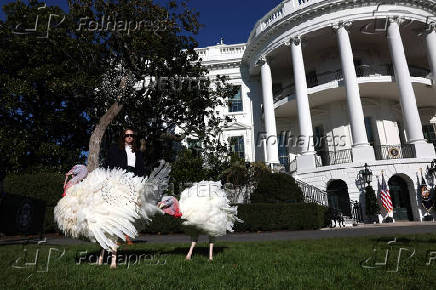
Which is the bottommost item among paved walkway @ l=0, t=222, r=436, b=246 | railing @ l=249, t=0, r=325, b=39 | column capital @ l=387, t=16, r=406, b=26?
paved walkway @ l=0, t=222, r=436, b=246

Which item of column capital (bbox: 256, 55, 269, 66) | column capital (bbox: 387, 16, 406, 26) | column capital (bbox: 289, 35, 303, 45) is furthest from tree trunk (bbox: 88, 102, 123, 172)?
column capital (bbox: 387, 16, 406, 26)

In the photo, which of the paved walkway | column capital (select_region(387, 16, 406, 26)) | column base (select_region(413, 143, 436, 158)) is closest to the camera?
the paved walkway

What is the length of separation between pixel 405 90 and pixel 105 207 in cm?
1992

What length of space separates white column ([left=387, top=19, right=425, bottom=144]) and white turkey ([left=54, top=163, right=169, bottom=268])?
61.1 ft

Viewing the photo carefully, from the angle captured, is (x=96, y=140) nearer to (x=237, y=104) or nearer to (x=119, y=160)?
(x=119, y=160)

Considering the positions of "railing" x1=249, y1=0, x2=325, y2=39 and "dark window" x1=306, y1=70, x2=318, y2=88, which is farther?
"dark window" x1=306, y1=70, x2=318, y2=88

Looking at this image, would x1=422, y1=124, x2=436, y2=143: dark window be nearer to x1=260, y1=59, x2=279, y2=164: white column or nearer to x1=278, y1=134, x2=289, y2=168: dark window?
x1=278, y1=134, x2=289, y2=168: dark window

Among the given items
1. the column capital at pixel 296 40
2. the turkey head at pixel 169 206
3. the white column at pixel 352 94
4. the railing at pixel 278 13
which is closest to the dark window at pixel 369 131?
the white column at pixel 352 94

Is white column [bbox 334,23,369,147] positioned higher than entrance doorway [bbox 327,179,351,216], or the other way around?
white column [bbox 334,23,369,147]

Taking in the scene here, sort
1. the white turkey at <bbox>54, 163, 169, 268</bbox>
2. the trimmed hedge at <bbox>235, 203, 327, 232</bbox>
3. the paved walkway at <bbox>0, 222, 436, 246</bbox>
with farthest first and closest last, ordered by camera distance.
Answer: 1. the trimmed hedge at <bbox>235, 203, 327, 232</bbox>
2. the paved walkway at <bbox>0, 222, 436, 246</bbox>
3. the white turkey at <bbox>54, 163, 169, 268</bbox>

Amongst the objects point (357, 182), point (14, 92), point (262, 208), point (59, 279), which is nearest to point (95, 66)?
point (14, 92)

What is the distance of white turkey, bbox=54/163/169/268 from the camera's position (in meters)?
3.73

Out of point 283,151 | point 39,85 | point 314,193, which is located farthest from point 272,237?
point 283,151

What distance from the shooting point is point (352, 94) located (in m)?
18.5
